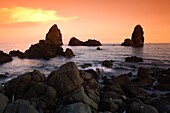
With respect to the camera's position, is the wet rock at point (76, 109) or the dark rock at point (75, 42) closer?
the wet rock at point (76, 109)

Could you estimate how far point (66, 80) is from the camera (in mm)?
19516

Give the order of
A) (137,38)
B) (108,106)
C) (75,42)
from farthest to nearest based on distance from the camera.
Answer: (75,42) → (137,38) → (108,106)

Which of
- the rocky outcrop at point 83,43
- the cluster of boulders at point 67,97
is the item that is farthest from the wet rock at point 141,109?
the rocky outcrop at point 83,43

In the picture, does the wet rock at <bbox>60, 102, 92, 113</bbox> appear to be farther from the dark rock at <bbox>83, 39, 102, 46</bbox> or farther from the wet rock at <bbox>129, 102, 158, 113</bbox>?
the dark rock at <bbox>83, 39, 102, 46</bbox>

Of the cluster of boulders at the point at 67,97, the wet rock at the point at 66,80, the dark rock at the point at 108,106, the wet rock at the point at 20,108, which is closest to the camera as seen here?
the wet rock at the point at 20,108

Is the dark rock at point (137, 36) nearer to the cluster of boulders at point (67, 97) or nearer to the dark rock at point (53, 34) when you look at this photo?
the dark rock at point (53, 34)

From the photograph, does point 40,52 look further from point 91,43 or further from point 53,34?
point 91,43

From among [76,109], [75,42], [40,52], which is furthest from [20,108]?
[75,42]

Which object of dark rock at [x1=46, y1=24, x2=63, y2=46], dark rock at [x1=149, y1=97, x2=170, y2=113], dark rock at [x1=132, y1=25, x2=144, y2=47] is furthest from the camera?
dark rock at [x1=132, y1=25, x2=144, y2=47]

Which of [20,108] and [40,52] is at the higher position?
[40,52]

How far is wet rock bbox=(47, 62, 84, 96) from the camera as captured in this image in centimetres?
1908

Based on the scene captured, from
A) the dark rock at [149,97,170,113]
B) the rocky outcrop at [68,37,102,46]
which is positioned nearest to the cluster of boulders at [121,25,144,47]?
the rocky outcrop at [68,37,102,46]

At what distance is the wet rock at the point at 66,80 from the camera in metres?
19.1

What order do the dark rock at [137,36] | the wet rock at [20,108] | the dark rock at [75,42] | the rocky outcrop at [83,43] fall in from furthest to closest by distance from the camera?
the dark rock at [75,42] → the rocky outcrop at [83,43] → the dark rock at [137,36] → the wet rock at [20,108]
